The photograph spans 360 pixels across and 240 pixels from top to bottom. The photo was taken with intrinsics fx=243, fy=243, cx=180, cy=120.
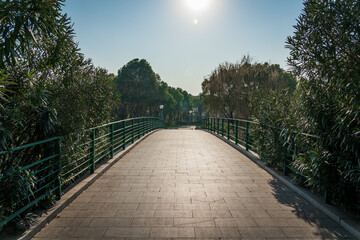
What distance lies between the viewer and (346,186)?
348 cm

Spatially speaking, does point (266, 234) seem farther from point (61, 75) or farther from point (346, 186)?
point (61, 75)

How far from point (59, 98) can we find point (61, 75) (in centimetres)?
79

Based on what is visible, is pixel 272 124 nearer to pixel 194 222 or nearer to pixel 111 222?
pixel 194 222

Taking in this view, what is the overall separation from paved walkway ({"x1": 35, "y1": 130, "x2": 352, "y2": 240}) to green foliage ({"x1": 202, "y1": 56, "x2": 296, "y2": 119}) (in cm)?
1433

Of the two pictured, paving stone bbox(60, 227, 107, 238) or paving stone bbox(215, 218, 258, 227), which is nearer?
paving stone bbox(60, 227, 107, 238)

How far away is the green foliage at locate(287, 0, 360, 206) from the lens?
10.5ft

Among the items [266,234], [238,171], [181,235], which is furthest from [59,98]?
[238,171]

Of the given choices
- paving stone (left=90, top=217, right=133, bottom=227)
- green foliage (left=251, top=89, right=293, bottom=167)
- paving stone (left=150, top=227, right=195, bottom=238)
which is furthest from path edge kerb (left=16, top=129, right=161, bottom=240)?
green foliage (left=251, top=89, right=293, bottom=167)

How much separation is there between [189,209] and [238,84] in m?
17.4

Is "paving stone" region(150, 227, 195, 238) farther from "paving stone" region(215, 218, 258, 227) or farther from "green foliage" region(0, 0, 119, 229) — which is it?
"green foliage" region(0, 0, 119, 229)

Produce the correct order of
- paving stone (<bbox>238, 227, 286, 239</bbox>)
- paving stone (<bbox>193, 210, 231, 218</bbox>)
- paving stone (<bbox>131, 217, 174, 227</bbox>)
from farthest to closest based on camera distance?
paving stone (<bbox>193, 210, 231, 218</bbox>) < paving stone (<bbox>131, 217, 174, 227</bbox>) < paving stone (<bbox>238, 227, 286, 239</bbox>)

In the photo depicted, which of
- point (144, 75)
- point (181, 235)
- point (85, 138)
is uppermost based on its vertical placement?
point (144, 75)

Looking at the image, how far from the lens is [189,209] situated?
12.7 ft

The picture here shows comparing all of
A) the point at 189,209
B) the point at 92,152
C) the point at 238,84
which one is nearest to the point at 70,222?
the point at 189,209
